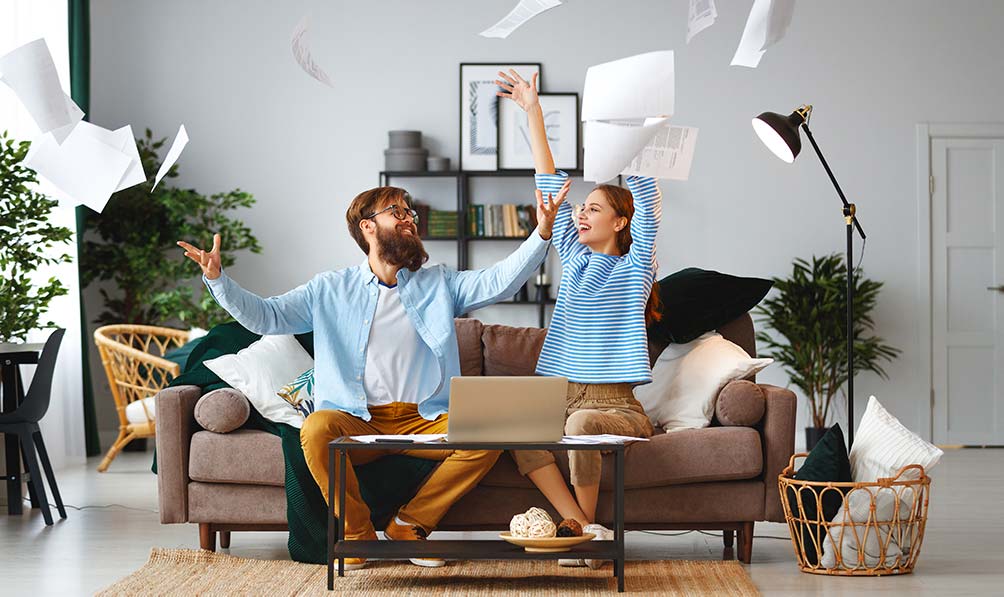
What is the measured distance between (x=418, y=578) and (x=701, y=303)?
1.51 m

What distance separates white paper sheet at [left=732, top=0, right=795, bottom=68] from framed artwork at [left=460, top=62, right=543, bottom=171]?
393 centimetres

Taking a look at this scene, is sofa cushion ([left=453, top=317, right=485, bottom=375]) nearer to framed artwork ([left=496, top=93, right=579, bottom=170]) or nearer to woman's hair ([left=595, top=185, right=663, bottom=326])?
woman's hair ([left=595, top=185, right=663, bottom=326])

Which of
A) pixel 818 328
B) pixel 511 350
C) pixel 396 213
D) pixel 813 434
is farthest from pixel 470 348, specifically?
pixel 813 434

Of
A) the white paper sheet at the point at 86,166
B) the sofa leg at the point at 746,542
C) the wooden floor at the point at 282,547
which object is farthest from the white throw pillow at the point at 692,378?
the white paper sheet at the point at 86,166

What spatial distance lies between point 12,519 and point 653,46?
459cm

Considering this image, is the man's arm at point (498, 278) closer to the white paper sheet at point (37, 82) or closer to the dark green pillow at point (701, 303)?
the dark green pillow at point (701, 303)

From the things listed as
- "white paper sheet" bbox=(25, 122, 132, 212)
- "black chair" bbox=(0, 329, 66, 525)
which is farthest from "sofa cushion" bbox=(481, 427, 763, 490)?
"black chair" bbox=(0, 329, 66, 525)

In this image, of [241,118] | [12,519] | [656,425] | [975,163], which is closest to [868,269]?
[975,163]

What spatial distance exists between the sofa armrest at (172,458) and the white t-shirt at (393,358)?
607mm

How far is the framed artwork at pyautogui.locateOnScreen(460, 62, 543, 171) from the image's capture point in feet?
22.8

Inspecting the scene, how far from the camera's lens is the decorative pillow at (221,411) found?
11.7 feet

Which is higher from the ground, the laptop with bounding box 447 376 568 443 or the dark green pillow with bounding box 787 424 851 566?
the laptop with bounding box 447 376 568 443

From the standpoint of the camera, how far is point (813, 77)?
6.98 meters

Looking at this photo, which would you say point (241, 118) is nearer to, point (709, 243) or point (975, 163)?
point (709, 243)
